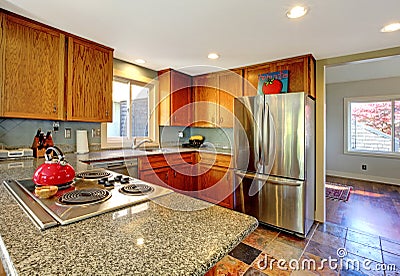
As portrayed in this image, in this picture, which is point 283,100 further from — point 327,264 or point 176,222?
point 176,222

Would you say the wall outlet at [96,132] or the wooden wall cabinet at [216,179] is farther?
the wooden wall cabinet at [216,179]

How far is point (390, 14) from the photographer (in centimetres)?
176

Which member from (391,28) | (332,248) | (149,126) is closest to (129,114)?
(149,126)

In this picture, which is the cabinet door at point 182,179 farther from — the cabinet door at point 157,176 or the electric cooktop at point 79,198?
the electric cooktop at point 79,198

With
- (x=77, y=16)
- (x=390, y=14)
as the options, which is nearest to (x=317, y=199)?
(x=390, y=14)

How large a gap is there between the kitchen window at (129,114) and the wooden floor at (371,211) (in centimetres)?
304

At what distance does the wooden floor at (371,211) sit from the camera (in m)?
2.63

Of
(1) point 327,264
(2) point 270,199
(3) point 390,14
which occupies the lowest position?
(1) point 327,264

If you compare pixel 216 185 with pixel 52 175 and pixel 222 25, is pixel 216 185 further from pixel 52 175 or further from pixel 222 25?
pixel 52 175

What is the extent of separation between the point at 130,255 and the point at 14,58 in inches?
87.1

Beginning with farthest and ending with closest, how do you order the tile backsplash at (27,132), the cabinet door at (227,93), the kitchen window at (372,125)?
the kitchen window at (372,125) < the cabinet door at (227,93) < the tile backsplash at (27,132)

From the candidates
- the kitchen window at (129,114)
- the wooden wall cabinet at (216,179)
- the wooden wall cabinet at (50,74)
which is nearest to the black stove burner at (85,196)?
the wooden wall cabinet at (50,74)

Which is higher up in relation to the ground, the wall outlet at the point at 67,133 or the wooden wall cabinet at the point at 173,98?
the wooden wall cabinet at the point at 173,98

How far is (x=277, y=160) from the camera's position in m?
2.50
